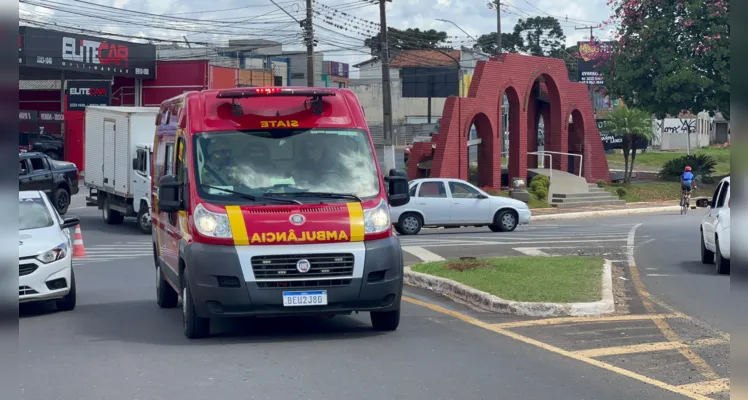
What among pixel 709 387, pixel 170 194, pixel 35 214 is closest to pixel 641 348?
pixel 709 387

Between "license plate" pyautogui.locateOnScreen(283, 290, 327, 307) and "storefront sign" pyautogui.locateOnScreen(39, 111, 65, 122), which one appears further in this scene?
"storefront sign" pyautogui.locateOnScreen(39, 111, 65, 122)

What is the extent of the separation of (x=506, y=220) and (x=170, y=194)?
65.4ft

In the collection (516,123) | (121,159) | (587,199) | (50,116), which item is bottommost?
(587,199)

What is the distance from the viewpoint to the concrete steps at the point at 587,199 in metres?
42.0

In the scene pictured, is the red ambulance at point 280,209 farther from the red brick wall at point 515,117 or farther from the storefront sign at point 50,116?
the storefront sign at point 50,116

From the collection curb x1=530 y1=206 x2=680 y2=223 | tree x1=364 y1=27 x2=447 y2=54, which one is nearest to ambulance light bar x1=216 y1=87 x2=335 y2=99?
curb x1=530 y1=206 x2=680 y2=223

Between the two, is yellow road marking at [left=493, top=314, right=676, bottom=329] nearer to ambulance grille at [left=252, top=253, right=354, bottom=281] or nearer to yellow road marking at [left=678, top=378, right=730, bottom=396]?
ambulance grille at [left=252, top=253, right=354, bottom=281]

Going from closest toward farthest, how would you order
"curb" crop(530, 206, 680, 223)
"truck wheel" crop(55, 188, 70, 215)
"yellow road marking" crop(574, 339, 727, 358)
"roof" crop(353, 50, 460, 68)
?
"yellow road marking" crop(574, 339, 727, 358) < "truck wheel" crop(55, 188, 70, 215) < "curb" crop(530, 206, 680, 223) < "roof" crop(353, 50, 460, 68)

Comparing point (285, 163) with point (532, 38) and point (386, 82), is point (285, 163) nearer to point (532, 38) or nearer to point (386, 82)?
point (386, 82)

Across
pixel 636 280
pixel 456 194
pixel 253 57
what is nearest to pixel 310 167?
pixel 636 280

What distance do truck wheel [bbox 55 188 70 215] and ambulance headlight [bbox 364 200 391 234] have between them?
79.6 ft

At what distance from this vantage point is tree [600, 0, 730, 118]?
153ft

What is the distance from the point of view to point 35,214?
13.9 metres

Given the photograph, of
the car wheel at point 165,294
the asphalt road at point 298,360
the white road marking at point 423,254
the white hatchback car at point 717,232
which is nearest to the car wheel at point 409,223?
the white road marking at point 423,254
